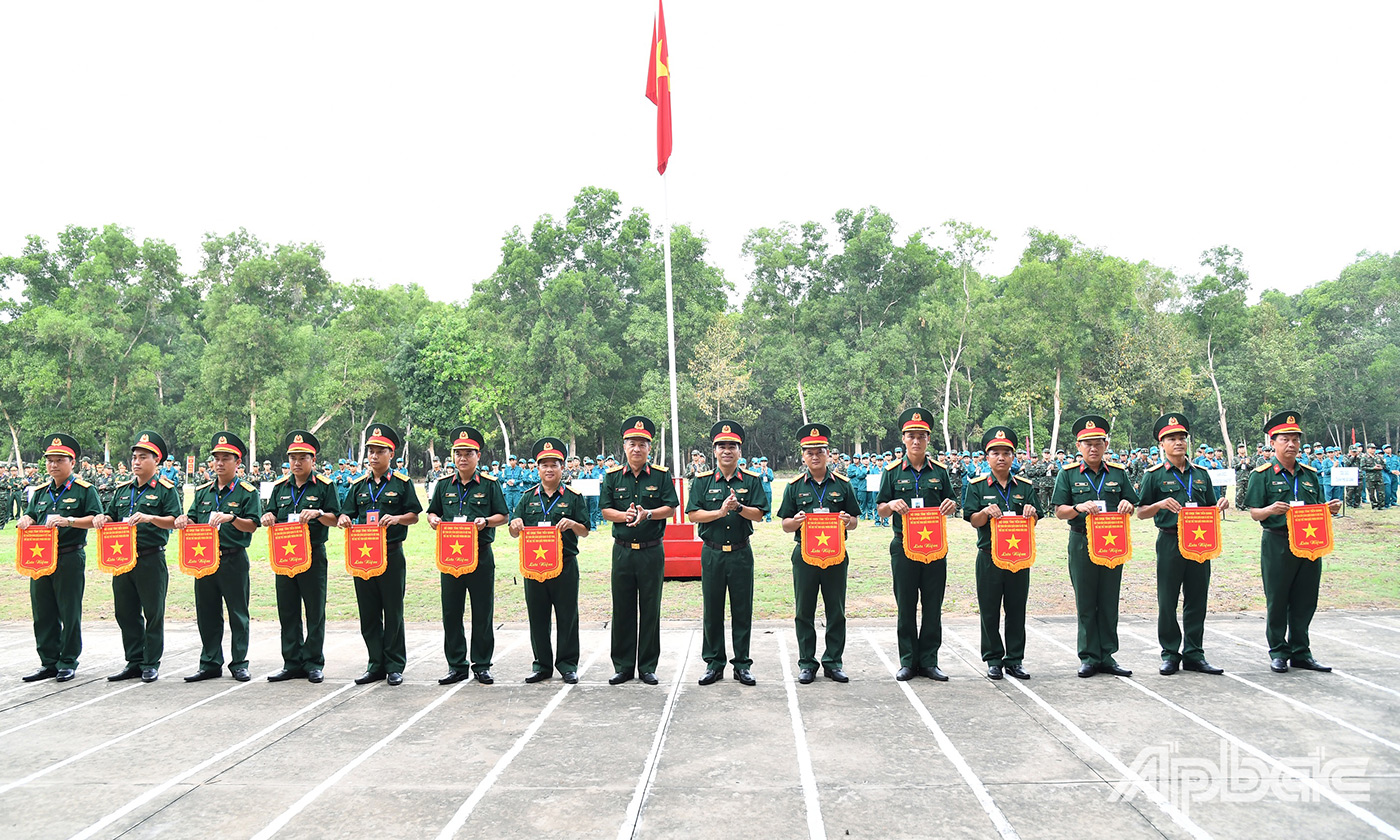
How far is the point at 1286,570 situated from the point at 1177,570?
2.65ft

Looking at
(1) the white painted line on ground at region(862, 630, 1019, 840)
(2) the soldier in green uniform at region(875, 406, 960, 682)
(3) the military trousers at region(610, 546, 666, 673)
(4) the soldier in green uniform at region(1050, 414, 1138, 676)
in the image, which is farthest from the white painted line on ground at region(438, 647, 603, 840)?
(4) the soldier in green uniform at region(1050, 414, 1138, 676)

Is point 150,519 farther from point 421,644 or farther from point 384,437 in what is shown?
point 421,644

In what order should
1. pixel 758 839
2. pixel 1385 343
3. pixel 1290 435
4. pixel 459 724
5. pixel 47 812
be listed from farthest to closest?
pixel 1385 343, pixel 1290 435, pixel 459 724, pixel 47 812, pixel 758 839

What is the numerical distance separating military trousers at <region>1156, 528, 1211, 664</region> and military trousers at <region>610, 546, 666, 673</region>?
3.90 metres

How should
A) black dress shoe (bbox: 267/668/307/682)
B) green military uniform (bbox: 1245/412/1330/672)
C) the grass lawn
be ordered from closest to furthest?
green military uniform (bbox: 1245/412/1330/672) < black dress shoe (bbox: 267/668/307/682) < the grass lawn

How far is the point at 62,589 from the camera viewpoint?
7102 millimetres

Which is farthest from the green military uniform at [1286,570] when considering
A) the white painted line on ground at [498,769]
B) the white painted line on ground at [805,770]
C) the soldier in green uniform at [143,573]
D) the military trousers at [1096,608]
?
the soldier in green uniform at [143,573]

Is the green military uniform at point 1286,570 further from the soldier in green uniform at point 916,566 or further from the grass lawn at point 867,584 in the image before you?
the grass lawn at point 867,584

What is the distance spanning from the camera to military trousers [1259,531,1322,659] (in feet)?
21.3

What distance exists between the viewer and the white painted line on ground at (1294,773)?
12.4 feet

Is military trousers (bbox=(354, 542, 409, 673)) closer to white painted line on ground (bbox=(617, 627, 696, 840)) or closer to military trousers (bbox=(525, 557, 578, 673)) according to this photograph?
military trousers (bbox=(525, 557, 578, 673))

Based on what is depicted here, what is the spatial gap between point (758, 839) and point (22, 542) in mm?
6755

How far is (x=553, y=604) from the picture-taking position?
6.82 metres

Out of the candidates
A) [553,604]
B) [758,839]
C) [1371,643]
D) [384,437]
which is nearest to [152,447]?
[384,437]
